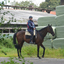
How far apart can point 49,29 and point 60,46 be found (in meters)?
2.20

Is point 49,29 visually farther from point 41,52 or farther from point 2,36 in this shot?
point 2,36

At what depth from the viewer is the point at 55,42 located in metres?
13.1

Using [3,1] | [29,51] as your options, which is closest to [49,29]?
[29,51]

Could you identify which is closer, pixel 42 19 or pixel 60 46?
pixel 60 46

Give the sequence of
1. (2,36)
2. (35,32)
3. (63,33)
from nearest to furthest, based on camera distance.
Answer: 1. (2,36)
2. (35,32)
3. (63,33)

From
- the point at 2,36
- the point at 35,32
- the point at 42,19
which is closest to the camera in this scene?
the point at 2,36

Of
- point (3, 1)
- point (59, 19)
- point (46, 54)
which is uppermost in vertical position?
point (3, 1)

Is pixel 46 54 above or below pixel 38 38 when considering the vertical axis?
below

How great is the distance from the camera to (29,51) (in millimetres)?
11422

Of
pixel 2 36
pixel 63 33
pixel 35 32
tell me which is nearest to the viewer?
pixel 2 36

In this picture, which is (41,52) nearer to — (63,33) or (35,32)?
(35,32)

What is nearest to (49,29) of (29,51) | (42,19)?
(29,51)

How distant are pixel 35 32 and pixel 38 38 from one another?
37cm

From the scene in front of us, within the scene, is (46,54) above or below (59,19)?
below
